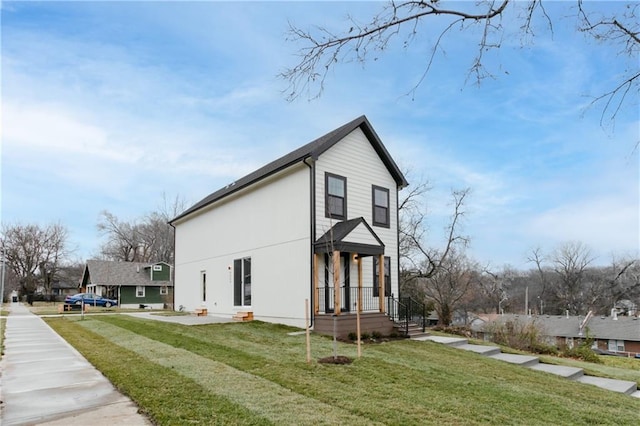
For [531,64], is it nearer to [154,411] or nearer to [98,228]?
[154,411]

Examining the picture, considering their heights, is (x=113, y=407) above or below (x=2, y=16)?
below

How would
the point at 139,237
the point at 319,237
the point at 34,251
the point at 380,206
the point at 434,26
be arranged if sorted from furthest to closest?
the point at 34,251
the point at 139,237
the point at 380,206
the point at 319,237
the point at 434,26

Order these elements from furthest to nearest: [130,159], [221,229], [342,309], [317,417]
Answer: [130,159] → [221,229] → [342,309] → [317,417]

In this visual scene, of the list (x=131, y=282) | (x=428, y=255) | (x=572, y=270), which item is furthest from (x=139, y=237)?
(x=572, y=270)

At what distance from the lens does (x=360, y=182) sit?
14.3m

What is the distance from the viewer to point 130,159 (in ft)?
67.9

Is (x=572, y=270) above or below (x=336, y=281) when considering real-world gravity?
below

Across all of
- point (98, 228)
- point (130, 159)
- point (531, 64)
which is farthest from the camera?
point (98, 228)

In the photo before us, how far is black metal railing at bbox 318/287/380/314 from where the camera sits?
12609 mm

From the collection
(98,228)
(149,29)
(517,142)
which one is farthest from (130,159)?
(98,228)

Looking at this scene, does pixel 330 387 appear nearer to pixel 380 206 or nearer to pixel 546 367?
pixel 546 367

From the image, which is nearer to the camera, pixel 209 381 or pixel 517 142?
pixel 209 381

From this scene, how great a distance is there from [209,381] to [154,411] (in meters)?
1.35

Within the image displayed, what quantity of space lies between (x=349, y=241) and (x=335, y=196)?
6.15 feet
